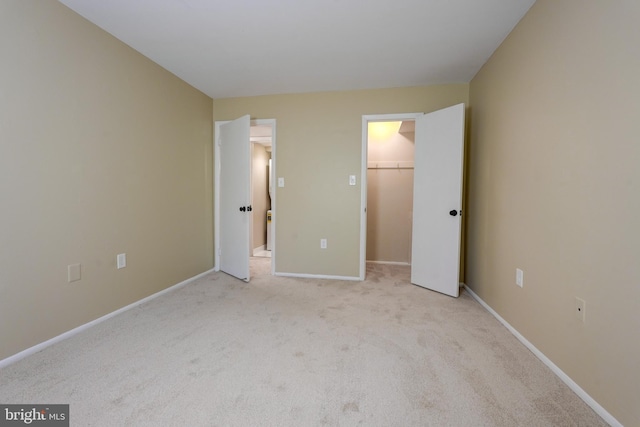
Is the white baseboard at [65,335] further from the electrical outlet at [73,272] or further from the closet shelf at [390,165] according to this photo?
the closet shelf at [390,165]

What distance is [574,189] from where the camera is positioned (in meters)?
1.42

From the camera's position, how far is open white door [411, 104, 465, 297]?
2684 mm

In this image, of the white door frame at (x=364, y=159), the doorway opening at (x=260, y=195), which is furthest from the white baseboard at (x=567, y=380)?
the doorway opening at (x=260, y=195)

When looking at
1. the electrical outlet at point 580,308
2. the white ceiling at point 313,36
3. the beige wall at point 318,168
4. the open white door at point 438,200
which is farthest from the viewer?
the beige wall at point 318,168

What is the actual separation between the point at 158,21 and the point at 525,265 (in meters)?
3.19

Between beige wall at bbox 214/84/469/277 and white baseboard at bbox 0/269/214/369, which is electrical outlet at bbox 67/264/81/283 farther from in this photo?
beige wall at bbox 214/84/469/277

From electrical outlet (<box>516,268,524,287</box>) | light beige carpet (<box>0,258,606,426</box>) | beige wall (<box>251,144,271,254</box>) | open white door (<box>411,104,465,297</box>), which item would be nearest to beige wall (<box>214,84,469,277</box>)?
open white door (<box>411,104,465,297</box>)

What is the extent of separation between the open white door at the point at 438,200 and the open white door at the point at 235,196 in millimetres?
1953

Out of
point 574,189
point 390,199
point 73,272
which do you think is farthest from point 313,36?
point 390,199

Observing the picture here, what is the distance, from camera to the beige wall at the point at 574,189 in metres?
1.12

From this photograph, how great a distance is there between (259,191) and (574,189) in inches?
173

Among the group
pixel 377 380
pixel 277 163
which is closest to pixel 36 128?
pixel 277 163

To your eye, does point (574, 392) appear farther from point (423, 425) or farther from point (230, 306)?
point (230, 306)

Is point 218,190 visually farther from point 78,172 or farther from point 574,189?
point 574,189
